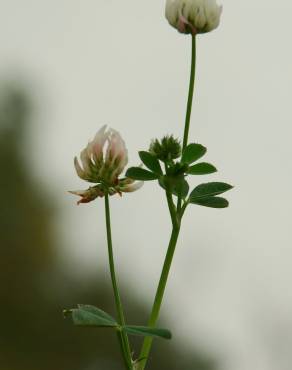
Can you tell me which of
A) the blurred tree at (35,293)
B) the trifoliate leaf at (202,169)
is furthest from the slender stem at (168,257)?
the blurred tree at (35,293)

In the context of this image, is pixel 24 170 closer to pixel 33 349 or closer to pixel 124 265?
pixel 33 349

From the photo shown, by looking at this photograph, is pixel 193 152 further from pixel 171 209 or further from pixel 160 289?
pixel 160 289

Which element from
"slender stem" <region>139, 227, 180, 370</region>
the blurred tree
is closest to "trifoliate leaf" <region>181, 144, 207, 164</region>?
"slender stem" <region>139, 227, 180, 370</region>

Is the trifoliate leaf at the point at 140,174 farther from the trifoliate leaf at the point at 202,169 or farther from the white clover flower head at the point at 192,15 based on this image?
the white clover flower head at the point at 192,15

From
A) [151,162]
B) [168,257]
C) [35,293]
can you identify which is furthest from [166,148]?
[35,293]

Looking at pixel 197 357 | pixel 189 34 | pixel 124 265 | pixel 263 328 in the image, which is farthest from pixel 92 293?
pixel 189 34

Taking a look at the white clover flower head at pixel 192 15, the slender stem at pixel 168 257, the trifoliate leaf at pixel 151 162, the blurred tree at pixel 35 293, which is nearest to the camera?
the slender stem at pixel 168 257
